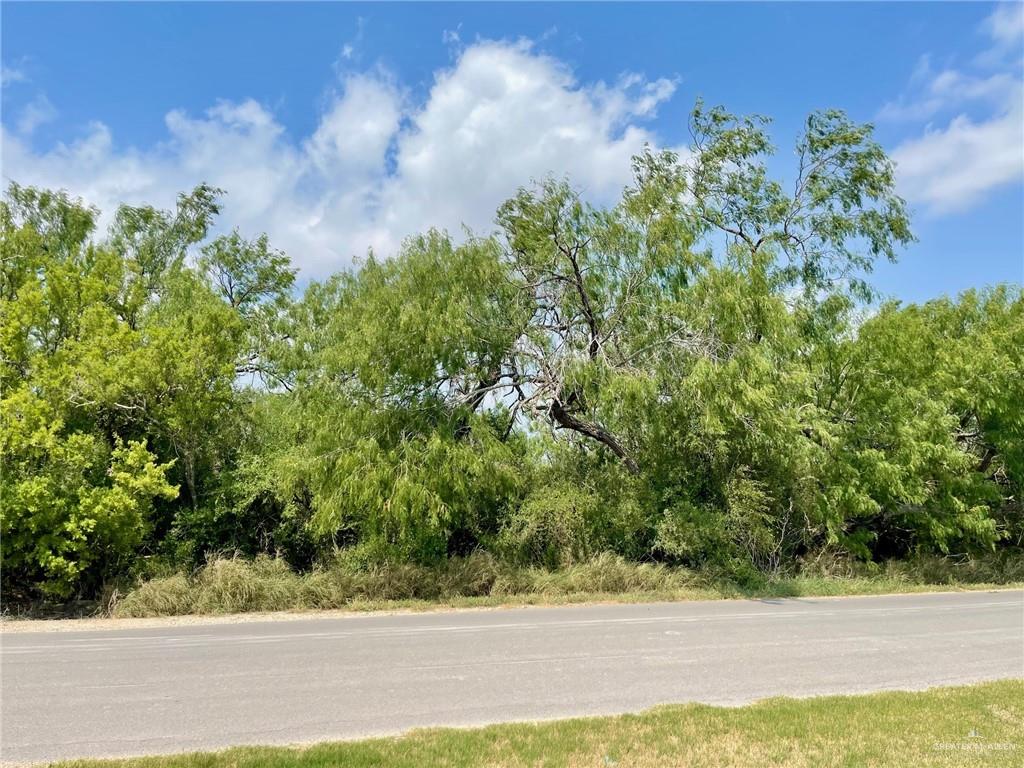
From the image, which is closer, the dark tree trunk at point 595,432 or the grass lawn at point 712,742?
the grass lawn at point 712,742

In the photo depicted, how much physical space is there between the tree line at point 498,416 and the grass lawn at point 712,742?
949cm

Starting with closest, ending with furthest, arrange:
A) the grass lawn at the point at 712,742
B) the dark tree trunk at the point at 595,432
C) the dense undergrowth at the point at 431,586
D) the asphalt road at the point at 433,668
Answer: the grass lawn at the point at 712,742
the asphalt road at the point at 433,668
the dense undergrowth at the point at 431,586
the dark tree trunk at the point at 595,432

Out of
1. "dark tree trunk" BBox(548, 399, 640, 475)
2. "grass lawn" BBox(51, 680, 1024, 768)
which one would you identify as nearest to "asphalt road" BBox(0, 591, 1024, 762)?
"grass lawn" BBox(51, 680, 1024, 768)

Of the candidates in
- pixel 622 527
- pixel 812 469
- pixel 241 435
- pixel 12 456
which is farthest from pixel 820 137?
pixel 12 456

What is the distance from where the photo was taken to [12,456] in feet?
49.4

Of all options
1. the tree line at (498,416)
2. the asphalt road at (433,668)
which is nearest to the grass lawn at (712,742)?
the asphalt road at (433,668)

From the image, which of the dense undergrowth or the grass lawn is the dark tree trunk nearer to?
the dense undergrowth

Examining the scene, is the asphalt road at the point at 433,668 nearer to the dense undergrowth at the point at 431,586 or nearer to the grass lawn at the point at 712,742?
the grass lawn at the point at 712,742

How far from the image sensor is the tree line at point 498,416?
613 inches

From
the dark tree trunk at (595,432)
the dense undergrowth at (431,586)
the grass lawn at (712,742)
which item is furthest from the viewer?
the dark tree trunk at (595,432)

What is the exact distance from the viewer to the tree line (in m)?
15.6

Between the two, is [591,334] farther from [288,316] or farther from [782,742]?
[782,742]

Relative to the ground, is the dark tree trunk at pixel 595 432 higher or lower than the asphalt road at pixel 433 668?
higher

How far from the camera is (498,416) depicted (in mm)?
17719
